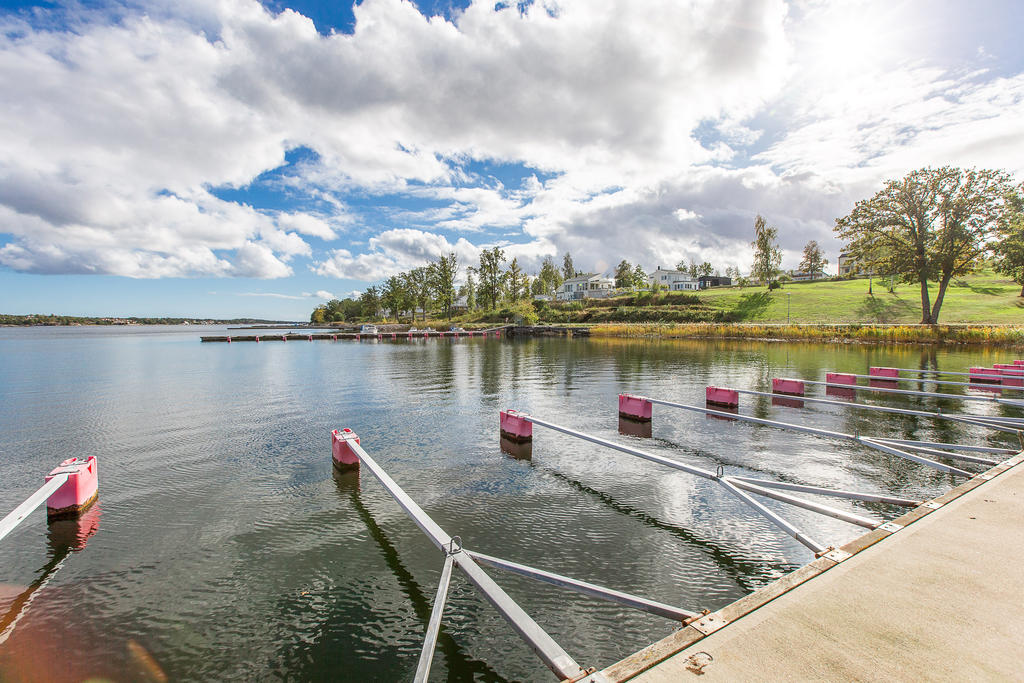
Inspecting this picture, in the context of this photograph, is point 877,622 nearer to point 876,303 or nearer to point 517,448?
point 517,448

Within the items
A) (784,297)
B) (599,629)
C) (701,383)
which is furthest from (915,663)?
(784,297)

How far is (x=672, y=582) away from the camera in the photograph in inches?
267

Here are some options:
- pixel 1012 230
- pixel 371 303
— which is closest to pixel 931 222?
pixel 1012 230

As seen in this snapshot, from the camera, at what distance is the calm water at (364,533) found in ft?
18.7

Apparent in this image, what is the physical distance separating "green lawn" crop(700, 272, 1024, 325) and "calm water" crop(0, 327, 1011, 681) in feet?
199

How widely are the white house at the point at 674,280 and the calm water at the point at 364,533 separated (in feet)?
431

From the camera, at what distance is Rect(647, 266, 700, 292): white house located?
144125 millimetres

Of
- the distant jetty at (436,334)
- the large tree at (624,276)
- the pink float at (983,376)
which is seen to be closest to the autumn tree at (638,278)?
the large tree at (624,276)

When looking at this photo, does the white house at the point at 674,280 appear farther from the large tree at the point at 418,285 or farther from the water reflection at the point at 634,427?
the water reflection at the point at 634,427

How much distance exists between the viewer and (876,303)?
75875 mm

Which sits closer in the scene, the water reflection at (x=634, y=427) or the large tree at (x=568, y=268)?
the water reflection at (x=634, y=427)

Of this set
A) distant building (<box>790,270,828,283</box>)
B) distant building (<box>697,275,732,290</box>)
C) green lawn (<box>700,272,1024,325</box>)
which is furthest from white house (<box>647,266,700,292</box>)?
green lawn (<box>700,272,1024,325</box>)

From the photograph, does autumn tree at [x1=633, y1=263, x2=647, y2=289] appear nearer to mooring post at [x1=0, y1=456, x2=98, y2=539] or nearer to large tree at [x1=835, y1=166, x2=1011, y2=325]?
large tree at [x1=835, y1=166, x2=1011, y2=325]

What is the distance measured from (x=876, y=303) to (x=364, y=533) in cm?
9421
